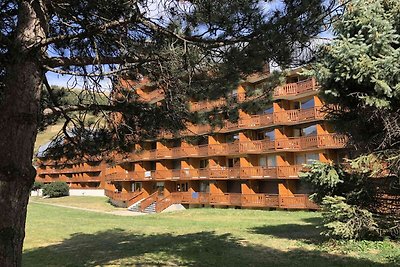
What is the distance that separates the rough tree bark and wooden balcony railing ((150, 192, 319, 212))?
62.6ft

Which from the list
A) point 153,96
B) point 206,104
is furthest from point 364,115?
point 153,96

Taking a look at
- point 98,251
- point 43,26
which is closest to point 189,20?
point 43,26

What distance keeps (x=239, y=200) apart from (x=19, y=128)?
2534 cm

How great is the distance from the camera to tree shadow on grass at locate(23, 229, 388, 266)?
8719mm

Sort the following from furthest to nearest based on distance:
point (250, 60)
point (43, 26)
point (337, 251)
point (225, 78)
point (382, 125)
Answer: point (382, 125) < point (337, 251) < point (225, 78) < point (250, 60) < point (43, 26)

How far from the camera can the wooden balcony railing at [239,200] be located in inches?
978

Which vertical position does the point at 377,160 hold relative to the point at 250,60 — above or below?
below

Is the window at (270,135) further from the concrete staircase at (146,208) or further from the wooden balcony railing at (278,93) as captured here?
the concrete staircase at (146,208)

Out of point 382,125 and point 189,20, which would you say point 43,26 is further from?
point 382,125

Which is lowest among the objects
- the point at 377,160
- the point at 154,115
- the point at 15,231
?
the point at 15,231

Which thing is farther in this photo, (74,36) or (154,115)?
(154,115)

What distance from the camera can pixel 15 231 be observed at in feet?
13.7

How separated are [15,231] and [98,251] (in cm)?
764

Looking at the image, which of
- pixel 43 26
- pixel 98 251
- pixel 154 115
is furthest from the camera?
pixel 98 251
